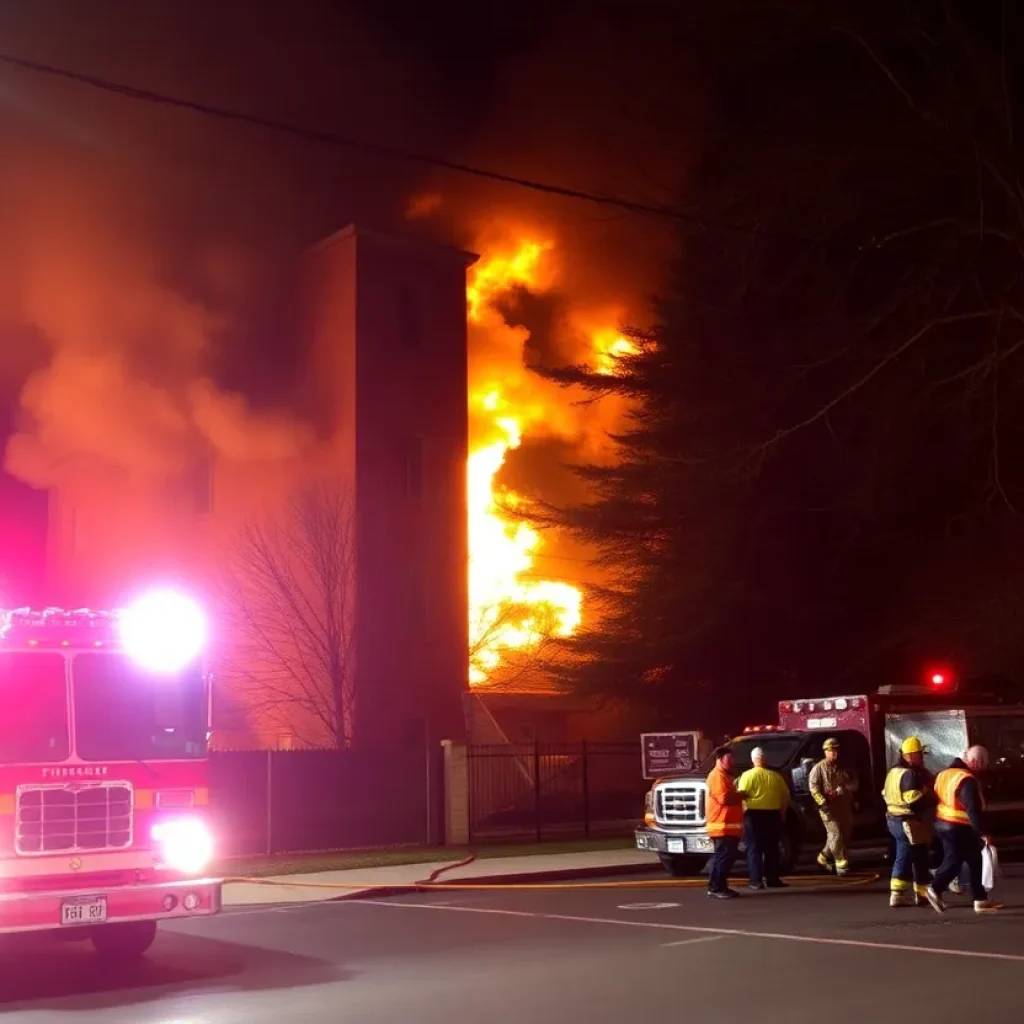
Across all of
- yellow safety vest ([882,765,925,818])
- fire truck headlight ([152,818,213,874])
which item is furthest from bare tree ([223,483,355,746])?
fire truck headlight ([152,818,213,874])

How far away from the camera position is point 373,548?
28.8 m

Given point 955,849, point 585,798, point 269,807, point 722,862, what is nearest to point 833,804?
point 722,862

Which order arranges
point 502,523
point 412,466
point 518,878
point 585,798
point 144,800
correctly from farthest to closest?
point 502,523
point 412,466
point 585,798
point 518,878
point 144,800

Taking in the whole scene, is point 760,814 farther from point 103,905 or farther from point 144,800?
point 103,905

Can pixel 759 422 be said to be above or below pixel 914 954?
above

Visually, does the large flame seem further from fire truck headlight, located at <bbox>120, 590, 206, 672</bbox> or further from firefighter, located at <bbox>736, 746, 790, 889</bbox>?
fire truck headlight, located at <bbox>120, 590, 206, 672</bbox>

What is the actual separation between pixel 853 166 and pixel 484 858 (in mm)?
11088

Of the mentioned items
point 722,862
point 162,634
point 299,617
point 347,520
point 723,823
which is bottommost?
point 722,862

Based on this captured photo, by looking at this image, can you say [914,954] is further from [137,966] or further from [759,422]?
[759,422]

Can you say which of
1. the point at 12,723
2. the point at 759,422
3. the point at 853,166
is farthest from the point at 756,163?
the point at 12,723

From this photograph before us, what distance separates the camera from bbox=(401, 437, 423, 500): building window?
99.1 feet

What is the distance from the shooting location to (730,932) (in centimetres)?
1128

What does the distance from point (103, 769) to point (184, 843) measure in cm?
76

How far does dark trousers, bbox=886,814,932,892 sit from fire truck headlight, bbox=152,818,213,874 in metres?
6.44
